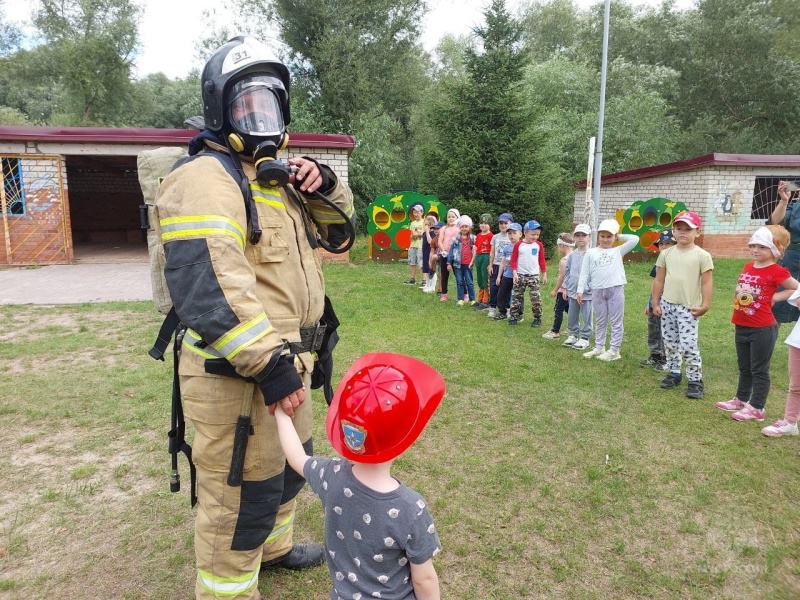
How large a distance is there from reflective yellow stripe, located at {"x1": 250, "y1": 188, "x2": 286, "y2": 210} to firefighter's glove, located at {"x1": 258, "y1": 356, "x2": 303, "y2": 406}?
2.17 ft

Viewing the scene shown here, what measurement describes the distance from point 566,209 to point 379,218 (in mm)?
6544

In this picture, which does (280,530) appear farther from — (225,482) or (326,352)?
(326,352)

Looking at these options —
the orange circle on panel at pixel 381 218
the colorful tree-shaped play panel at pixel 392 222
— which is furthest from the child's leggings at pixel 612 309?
the orange circle on panel at pixel 381 218

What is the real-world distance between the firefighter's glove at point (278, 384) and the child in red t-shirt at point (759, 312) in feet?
14.7

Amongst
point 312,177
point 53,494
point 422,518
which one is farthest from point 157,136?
point 422,518

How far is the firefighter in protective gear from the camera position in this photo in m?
1.94

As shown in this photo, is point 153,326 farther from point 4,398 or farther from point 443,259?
point 443,259

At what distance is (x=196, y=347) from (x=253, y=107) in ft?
3.23

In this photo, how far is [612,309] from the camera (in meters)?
6.79

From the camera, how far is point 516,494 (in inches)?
146

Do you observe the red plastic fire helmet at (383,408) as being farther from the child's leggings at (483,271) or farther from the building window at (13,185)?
the building window at (13,185)

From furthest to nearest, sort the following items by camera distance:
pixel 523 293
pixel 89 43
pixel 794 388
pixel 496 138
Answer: pixel 89 43
pixel 496 138
pixel 523 293
pixel 794 388

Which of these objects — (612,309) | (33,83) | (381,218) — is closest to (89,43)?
(33,83)

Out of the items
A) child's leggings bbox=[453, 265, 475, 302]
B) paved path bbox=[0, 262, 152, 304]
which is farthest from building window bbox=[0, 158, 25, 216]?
child's leggings bbox=[453, 265, 475, 302]
